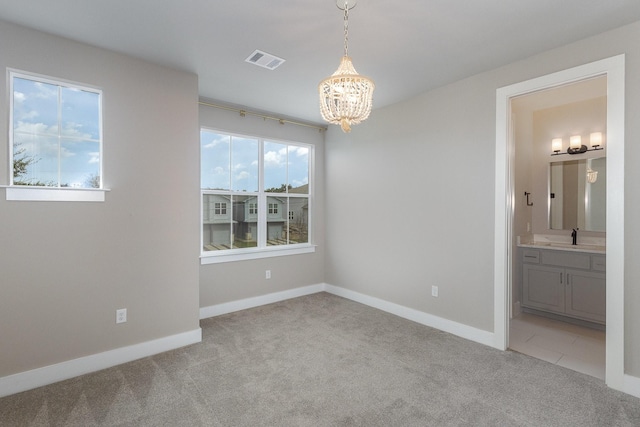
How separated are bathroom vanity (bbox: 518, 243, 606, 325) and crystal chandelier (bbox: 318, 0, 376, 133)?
3.34 m

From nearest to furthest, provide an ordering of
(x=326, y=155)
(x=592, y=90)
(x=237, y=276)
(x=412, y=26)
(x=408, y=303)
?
(x=412, y=26) < (x=592, y=90) < (x=408, y=303) < (x=237, y=276) < (x=326, y=155)

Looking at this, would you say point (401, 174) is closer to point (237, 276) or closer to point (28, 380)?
point (237, 276)

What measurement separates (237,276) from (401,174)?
248cm

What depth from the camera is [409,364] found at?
8.85ft

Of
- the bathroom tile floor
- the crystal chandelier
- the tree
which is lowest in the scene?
the bathroom tile floor

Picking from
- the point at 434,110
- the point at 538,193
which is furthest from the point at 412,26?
the point at 538,193

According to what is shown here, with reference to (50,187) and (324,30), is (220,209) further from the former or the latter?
(324,30)

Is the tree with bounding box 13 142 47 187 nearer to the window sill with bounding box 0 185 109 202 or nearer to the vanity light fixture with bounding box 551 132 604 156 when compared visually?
the window sill with bounding box 0 185 109 202

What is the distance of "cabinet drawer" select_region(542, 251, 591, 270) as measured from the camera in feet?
11.6

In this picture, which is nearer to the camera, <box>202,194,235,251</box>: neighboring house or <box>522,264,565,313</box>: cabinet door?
<box>522,264,565,313</box>: cabinet door

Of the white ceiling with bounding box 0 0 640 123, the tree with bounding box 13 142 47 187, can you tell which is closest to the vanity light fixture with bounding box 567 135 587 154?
the white ceiling with bounding box 0 0 640 123

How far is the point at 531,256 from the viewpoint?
397 centimetres

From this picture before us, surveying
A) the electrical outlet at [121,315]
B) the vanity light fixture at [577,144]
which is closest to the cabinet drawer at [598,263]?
the vanity light fixture at [577,144]

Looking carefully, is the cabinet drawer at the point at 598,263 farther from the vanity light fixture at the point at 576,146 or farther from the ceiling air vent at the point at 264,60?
the ceiling air vent at the point at 264,60
